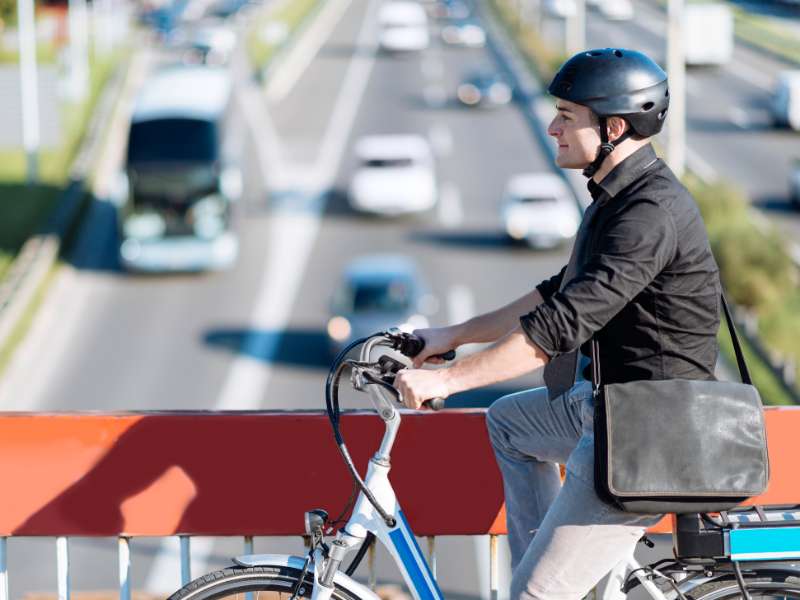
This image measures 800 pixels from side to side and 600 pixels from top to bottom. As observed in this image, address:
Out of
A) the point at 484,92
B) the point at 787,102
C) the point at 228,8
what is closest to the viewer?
the point at 787,102

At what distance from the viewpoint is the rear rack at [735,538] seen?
173 inches

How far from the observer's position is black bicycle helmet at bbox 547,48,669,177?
4.27m

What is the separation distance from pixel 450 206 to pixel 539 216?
234 inches

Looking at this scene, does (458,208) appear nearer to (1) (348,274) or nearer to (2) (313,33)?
(1) (348,274)

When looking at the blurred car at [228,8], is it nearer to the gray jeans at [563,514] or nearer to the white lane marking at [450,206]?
the white lane marking at [450,206]

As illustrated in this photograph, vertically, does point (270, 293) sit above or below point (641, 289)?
below

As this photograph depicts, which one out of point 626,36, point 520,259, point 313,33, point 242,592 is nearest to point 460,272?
point 520,259

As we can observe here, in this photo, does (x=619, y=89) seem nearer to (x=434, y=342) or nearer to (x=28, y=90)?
(x=434, y=342)

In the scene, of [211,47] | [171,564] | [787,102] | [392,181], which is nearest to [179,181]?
[392,181]

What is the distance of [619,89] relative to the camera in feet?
14.0

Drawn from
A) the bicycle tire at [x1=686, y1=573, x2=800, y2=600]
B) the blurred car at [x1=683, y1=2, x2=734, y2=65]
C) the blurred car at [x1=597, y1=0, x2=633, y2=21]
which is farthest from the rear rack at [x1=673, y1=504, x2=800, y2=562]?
the blurred car at [x1=597, y1=0, x2=633, y2=21]

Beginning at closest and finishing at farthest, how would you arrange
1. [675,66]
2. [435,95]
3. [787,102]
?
[675,66], [787,102], [435,95]

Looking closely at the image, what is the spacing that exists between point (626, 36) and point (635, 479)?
64.6m

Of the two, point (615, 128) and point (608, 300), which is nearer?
point (608, 300)
